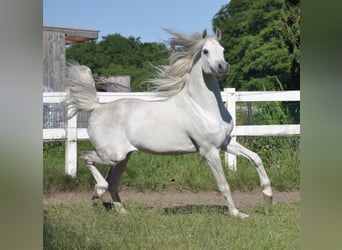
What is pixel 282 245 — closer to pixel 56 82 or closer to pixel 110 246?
pixel 110 246

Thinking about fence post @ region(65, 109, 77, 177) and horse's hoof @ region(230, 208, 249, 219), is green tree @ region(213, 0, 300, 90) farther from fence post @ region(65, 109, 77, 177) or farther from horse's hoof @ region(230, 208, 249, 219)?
fence post @ region(65, 109, 77, 177)

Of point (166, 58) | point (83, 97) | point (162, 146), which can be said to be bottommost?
point (162, 146)

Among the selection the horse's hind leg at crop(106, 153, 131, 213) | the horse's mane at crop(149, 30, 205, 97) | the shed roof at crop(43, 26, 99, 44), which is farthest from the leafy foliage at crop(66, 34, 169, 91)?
the horse's hind leg at crop(106, 153, 131, 213)

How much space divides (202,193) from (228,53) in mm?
775

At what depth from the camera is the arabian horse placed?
2.18 meters

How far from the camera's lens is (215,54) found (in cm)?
202

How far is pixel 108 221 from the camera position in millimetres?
1902

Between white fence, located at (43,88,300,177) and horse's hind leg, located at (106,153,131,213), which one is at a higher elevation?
white fence, located at (43,88,300,177)

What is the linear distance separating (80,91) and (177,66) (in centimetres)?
49

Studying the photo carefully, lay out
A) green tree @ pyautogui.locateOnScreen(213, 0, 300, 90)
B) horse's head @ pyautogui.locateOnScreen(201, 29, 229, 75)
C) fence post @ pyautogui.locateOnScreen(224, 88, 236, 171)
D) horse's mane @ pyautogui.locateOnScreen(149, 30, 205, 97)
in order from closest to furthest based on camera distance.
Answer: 1. horse's head @ pyautogui.locateOnScreen(201, 29, 229, 75)
2. horse's mane @ pyautogui.locateOnScreen(149, 30, 205, 97)
3. green tree @ pyautogui.locateOnScreen(213, 0, 300, 90)
4. fence post @ pyautogui.locateOnScreen(224, 88, 236, 171)

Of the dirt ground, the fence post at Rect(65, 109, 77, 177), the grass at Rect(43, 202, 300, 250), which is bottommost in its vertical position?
the dirt ground

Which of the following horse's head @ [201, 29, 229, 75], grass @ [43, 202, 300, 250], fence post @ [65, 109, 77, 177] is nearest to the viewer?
grass @ [43, 202, 300, 250]

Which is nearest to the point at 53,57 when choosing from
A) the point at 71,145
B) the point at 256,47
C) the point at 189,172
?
the point at 71,145
